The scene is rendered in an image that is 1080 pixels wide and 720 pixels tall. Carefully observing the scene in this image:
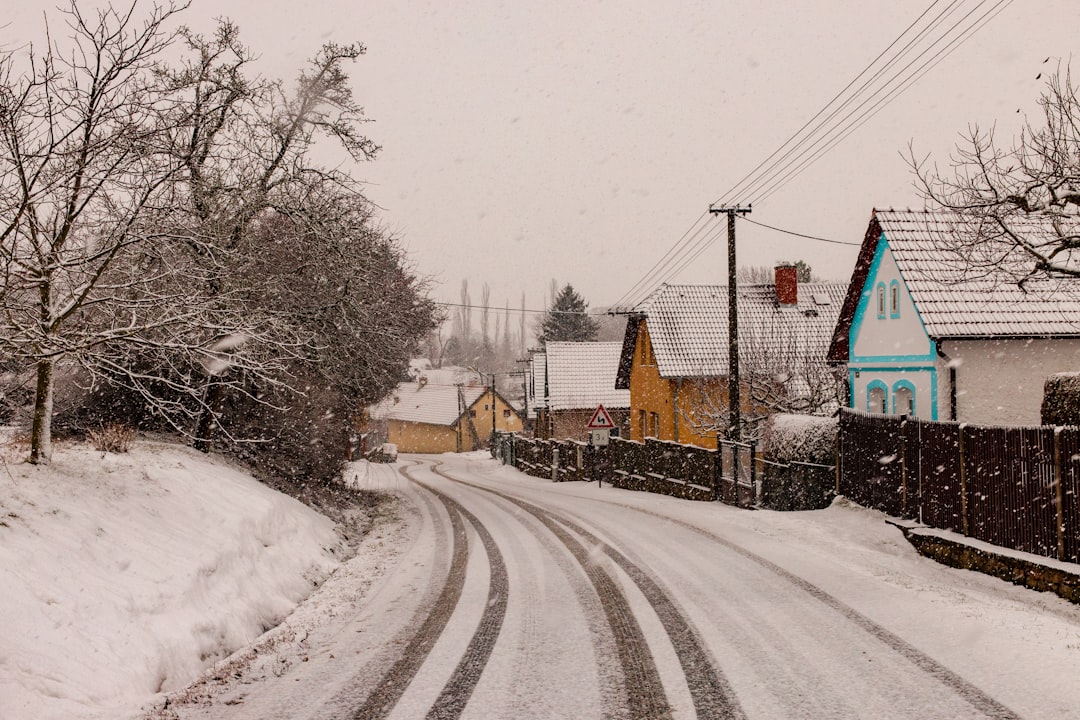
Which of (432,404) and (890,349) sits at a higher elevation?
(890,349)

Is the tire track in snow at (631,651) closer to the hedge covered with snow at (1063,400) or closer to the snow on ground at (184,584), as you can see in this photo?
the snow on ground at (184,584)

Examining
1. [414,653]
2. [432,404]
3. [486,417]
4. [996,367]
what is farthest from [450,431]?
[414,653]

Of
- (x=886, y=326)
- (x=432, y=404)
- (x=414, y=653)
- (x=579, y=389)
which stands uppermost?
(x=886, y=326)

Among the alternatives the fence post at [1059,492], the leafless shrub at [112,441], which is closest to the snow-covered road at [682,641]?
the fence post at [1059,492]

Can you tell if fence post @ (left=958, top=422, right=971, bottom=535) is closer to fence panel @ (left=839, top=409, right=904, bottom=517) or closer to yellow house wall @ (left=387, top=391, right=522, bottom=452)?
fence panel @ (left=839, top=409, right=904, bottom=517)

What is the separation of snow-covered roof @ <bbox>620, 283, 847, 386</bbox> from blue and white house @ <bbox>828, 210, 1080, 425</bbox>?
8885 millimetres

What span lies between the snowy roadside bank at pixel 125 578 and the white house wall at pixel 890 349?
46.5 ft

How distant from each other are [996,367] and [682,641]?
14.2 meters

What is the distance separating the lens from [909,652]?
5812mm

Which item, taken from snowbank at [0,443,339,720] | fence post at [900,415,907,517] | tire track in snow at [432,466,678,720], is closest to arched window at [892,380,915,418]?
fence post at [900,415,907,517]

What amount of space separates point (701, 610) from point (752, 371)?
56.9ft

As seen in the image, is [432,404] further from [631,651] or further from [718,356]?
[631,651]

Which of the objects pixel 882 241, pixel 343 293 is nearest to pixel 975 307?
pixel 882 241

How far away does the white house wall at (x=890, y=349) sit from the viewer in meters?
17.6
